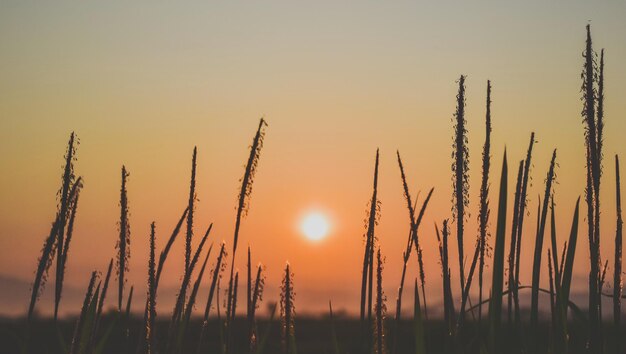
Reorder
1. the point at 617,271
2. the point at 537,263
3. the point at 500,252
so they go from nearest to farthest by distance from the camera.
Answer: the point at 500,252, the point at 537,263, the point at 617,271

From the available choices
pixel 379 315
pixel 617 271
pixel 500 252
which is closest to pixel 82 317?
pixel 379 315

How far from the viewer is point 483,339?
3455 mm

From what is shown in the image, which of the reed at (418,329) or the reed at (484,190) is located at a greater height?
the reed at (484,190)

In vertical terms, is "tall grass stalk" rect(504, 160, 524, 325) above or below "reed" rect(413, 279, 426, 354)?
above

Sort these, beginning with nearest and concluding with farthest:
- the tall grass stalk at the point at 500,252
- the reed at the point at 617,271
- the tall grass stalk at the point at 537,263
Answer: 1. the tall grass stalk at the point at 500,252
2. the tall grass stalk at the point at 537,263
3. the reed at the point at 617,271

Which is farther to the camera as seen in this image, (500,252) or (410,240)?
(410,240)

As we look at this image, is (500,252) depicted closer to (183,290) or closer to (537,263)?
(537,263)

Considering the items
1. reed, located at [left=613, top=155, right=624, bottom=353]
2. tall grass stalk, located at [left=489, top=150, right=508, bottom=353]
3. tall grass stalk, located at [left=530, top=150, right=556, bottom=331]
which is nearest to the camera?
tall grass stalk, located at [left=489, top=150, right=508, bottom=353]

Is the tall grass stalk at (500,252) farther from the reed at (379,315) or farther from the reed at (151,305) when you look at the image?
the reed at (151,305)

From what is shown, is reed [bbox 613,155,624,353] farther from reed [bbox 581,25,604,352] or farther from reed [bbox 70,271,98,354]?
reed [bbox 70,271,98,354]

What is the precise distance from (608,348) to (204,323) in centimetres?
187

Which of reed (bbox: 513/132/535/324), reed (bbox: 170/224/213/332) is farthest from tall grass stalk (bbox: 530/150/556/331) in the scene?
reed (bbox: 170/224/213/332)

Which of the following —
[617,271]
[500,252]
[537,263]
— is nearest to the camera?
[500,252]

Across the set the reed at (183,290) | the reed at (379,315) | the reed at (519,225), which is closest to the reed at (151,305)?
the reed at (183,290)
